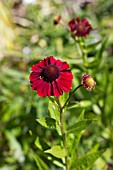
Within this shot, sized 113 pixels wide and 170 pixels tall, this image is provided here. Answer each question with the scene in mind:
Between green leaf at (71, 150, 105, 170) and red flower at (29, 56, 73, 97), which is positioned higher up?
red flower at (29, 56, 73, 97)

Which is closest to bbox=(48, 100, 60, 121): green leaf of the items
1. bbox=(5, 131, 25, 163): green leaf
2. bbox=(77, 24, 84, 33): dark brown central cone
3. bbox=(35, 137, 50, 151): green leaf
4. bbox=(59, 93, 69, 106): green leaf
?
bbox=(59, 93, 69, 106): green leaf

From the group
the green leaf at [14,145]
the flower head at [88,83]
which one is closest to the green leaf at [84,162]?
the flower head at [88,83]

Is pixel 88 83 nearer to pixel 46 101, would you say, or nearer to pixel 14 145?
pixel 46 101

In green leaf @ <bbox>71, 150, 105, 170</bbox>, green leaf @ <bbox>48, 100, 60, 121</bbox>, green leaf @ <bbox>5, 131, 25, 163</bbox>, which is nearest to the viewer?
green leaf @ <bbox>48, 100, 60, 121</bbox>

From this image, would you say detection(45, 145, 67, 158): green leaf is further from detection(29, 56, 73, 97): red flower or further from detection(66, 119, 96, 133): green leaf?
detection(29, 56, 73, 97): red flower

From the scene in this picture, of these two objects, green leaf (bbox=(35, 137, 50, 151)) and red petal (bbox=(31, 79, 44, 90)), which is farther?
green leaf (bbox=(35, 137, 50, 151))

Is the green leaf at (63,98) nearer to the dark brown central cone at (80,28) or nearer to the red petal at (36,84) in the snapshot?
the red petal at (36,84)

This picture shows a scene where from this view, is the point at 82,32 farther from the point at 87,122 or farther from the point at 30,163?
the point at 30,163

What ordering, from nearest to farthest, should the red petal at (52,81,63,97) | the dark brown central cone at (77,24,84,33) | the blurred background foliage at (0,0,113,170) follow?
the red petal at (52,81,63,97) < the dark brown central cone at (77,24,84,33) < the blurred background foliage at (0,0,113,170)

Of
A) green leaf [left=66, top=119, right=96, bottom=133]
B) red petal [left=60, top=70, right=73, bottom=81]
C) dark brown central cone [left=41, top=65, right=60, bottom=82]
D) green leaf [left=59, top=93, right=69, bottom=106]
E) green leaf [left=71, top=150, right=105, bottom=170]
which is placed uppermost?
dark brown central cone [left=41, top=65, right=60, bottom=82]
